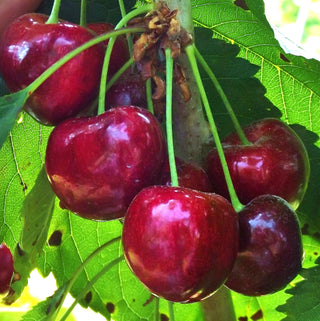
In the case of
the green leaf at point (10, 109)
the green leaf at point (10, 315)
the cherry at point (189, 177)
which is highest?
the green leaf at point (10, 109)

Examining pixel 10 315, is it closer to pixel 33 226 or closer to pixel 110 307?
pixel 110 307

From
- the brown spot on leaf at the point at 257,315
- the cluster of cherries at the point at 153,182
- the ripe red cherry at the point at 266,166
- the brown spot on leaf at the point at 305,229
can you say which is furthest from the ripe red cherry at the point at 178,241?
the brown spot on leaf at the point at 257,315

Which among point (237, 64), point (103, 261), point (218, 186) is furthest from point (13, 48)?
point (103, 261)

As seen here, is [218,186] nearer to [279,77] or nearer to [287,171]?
[287,171]

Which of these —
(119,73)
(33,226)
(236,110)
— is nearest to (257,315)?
(236,110)

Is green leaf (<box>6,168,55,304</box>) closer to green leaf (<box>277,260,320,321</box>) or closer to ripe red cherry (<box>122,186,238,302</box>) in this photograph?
ripe red cherry (<box>122,186,238,302</box>)

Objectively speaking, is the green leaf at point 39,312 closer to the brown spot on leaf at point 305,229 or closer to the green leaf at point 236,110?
the green leaf at point 236,110
